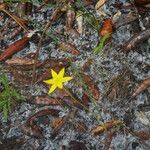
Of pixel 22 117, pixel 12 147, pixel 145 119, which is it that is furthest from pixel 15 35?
pixel 145 119

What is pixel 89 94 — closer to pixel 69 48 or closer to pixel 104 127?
pixel 104 127

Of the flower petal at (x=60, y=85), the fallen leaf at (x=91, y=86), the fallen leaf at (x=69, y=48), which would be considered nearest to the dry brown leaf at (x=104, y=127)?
the fallen leaf at (x=91, y=86)

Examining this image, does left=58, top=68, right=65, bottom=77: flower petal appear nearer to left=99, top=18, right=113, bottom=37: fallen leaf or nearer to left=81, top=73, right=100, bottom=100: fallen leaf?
left=81, top=73, right=100, bottom=100: fallen leaf

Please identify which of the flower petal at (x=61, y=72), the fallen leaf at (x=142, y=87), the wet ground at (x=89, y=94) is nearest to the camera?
the wet ground at (x=89, y=94)

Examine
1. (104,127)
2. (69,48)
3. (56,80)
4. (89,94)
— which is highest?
(69,48)

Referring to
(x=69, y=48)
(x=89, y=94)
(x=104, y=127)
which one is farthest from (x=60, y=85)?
(x=104, y=127)

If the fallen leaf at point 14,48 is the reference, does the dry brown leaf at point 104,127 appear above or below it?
below

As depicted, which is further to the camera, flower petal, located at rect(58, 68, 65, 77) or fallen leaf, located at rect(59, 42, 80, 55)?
fallen leaf, located at rect(59, 42, 80, 55)

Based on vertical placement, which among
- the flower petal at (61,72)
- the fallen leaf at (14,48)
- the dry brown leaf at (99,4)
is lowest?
the flower petal at (61,72)

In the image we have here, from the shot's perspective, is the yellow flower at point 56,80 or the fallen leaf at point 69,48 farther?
the fallen leaf at point 69,48

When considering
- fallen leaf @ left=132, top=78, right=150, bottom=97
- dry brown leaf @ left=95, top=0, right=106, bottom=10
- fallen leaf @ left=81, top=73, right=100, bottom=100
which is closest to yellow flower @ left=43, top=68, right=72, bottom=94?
fallen leaf @ left=81, top=73, right=100, bottom=100

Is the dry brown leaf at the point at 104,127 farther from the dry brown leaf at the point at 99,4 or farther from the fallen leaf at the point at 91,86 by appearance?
the dry brown leaf at the point at 99,4

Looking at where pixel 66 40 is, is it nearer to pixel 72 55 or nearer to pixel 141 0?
pixel 72 55
